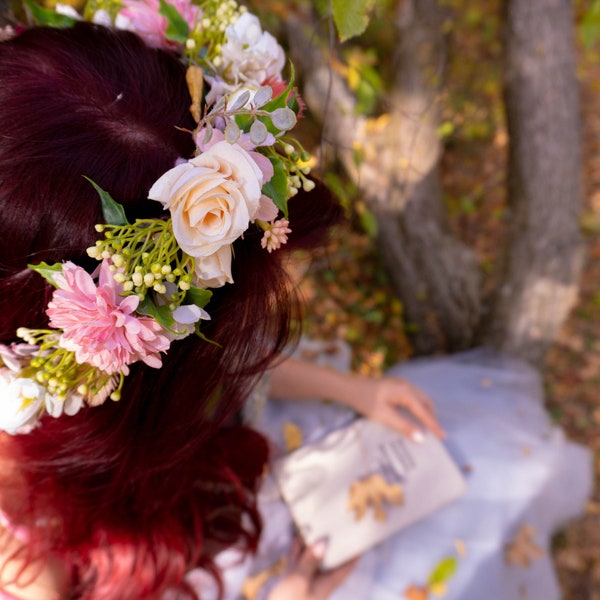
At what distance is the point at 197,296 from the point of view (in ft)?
2.67

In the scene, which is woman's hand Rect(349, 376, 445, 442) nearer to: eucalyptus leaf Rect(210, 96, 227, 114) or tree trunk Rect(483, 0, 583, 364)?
tree trunk Rect(483, 0, 583, 364)

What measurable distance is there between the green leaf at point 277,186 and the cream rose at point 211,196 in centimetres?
7

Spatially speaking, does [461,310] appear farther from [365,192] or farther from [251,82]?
[251,82]

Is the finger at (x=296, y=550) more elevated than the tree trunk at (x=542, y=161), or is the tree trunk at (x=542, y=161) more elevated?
the tree trunk at (x=542, y=161)

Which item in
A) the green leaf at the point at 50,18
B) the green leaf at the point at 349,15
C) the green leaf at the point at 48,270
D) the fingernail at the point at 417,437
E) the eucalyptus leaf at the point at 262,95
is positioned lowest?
the fingernail at the point at 417,437

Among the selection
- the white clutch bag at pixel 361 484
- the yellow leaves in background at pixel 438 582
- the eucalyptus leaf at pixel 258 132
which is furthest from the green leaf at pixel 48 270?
the yellow leaves in background at pixel 438 582

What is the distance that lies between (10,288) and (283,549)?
1.26 m

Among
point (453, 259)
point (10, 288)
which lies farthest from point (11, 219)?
point (453, 259)

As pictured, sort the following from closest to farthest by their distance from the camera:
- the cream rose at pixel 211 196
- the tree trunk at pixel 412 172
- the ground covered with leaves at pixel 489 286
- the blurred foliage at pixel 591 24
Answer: the cream rose at pixel 211 196
the blurred foliage at pixel 591 24
the tree trunk at pixel 412 172
the ground covered with leaves at pixel 489 286

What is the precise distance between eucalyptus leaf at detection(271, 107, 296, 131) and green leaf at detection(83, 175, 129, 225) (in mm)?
267

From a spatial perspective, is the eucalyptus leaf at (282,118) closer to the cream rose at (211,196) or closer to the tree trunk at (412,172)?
the cream rose at (211,196)

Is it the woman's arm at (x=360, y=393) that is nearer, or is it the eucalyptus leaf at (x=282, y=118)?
the eucalyptus leaf at (x=282, y=118)

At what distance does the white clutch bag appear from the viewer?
5.41 feet

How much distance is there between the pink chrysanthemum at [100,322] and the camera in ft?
2.39
